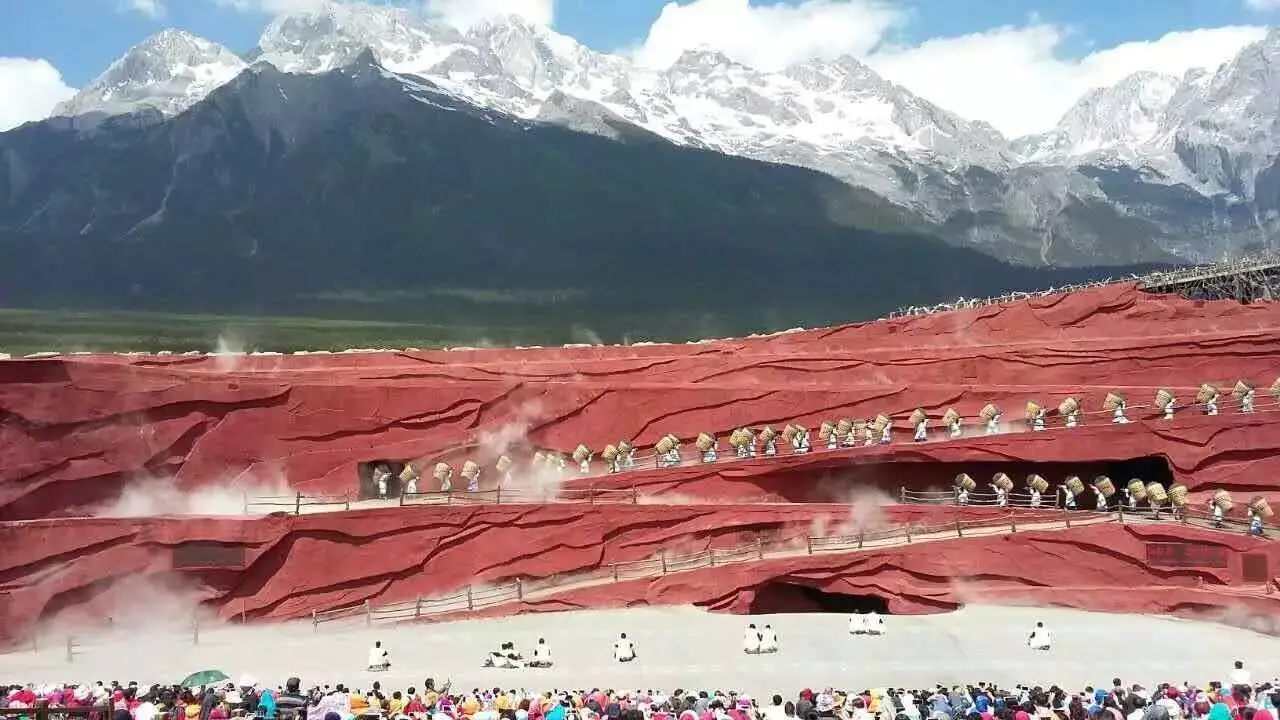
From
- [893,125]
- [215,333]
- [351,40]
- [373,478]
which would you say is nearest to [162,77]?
[351,40]

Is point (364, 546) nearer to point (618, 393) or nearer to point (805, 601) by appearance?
point (618, 393)

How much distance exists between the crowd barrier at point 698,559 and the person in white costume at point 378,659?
171 inches

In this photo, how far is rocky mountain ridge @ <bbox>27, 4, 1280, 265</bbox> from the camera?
9319 cm

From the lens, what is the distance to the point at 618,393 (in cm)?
3139

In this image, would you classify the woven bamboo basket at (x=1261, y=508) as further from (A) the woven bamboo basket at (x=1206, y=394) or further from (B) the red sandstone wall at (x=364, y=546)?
(B) the red sandstone wall at (x=364, y=546)

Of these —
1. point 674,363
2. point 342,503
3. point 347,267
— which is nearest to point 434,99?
point 347,267

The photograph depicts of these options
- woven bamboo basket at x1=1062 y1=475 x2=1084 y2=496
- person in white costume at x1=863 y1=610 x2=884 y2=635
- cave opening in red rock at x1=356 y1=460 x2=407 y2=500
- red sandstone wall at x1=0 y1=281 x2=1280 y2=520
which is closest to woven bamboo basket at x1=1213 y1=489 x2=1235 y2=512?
red sandstone wall at x1=0 y1=281 x2=1280 y2=520

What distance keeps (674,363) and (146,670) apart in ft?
58.5

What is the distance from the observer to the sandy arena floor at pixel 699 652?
19.2 m

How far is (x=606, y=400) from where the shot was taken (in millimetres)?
31359

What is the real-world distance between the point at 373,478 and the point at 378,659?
9.61 meters

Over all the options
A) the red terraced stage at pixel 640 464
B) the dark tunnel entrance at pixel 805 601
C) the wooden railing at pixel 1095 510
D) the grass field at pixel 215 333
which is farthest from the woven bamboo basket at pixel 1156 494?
the grass field at pixel 215 333

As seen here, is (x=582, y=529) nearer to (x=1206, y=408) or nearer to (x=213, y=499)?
(x=213, y=499)

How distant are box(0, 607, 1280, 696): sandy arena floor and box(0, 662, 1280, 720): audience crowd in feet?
7.42
